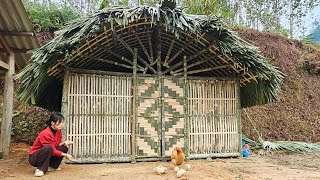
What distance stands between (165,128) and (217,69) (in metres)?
1.72

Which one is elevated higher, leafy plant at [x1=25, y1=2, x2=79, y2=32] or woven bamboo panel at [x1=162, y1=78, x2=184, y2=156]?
leafy plant at [x1=25, y1=2, x2=79, y2=32]

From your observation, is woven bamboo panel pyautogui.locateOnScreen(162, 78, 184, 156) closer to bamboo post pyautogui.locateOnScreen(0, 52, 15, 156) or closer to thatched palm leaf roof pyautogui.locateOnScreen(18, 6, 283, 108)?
thatched palm leaf roof pyautogui.locateOnScreen(18, 6, 283, 108)

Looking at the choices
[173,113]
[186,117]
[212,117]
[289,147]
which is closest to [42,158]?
[173,113]

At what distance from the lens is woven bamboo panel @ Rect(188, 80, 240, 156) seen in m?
6.11

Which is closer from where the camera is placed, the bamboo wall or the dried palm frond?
the bamboo wall

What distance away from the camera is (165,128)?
232 inches

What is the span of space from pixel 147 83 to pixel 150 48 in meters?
0.67

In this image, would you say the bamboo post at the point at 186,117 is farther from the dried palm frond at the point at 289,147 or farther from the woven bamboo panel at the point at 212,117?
the dried palm frond at the point at 289,147

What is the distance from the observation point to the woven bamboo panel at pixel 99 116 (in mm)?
5438

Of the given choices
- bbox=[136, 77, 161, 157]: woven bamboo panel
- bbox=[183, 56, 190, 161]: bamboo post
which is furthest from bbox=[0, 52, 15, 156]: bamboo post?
bbox=[183, 56, 190, 161]: bamboo post

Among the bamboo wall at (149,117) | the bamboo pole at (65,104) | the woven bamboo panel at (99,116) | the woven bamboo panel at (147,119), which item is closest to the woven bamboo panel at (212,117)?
the bamboo wall at (149,117)

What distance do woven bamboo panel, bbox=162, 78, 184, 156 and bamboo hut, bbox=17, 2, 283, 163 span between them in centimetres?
2

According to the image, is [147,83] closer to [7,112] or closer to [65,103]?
[65,103]

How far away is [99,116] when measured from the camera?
18.3 feet
